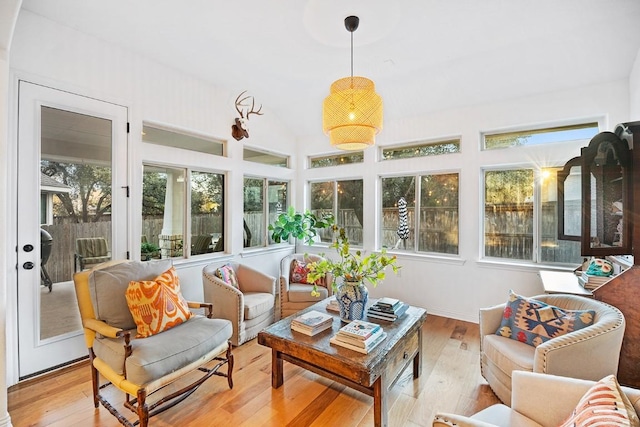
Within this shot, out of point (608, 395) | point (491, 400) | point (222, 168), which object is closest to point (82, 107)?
point (222, 168)

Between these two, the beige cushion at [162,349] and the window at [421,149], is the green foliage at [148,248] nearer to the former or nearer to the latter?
the beige cushion at [162,349]

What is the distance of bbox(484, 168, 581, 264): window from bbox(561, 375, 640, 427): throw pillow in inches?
117

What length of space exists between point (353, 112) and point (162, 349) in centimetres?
219

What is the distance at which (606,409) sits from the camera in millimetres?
978

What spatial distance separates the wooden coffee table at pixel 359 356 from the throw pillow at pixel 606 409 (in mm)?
967

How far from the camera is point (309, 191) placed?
5516 mm

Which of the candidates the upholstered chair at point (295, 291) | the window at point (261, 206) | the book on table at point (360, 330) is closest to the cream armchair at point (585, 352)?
the book on table at point (360, 330)

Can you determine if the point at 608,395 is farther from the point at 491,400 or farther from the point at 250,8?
the point at 250,8

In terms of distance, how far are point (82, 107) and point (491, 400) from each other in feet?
14.3

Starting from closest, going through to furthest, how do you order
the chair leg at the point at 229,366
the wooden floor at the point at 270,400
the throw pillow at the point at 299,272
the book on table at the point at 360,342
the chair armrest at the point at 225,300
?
the book on table at the point at 360,342 → the wooden floor at the point at 270,400 → the chair leg at the point at 229,366 → the chair armrest at the point at 225,300 → the throw pillow at the point at 299,272

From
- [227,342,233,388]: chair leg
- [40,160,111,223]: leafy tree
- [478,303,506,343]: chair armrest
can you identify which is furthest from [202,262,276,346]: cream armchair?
[478,303,506,343]: chair armrest

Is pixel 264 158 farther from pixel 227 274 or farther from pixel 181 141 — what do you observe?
pixel 227 274

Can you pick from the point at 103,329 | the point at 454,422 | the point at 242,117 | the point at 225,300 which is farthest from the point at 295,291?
the point at 454,422

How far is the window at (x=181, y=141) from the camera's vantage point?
3436mm
